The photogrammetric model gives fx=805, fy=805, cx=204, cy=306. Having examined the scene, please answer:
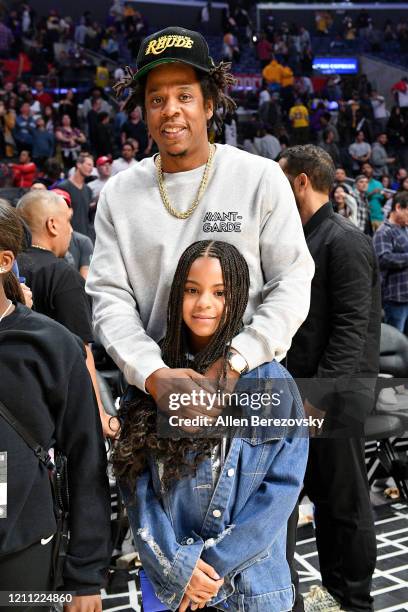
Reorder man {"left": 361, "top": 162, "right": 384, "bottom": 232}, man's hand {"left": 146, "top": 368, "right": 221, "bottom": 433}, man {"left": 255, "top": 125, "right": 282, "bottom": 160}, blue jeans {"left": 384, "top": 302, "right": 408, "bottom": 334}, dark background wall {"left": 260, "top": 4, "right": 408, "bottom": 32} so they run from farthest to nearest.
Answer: dark background wall {"left": 260, "top": 4, "right": 408, "bottom": 32}, man {"left": 255, "top": 125, "right": 282, "bottom": 160}, man {"left": 361, "top": 162, "right": 384, "bottom": 232}, blue jeans {"left": 384, "top": 302, "right": 408, "bottom": 334}, man's hand {"left": 146, "top": 368, "right": 221, "bottom": 433}

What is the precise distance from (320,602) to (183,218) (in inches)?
60.3

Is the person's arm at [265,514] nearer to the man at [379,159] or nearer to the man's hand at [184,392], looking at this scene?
the man's hand at [184,392]

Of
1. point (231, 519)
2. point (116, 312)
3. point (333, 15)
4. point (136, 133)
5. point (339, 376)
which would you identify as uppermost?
point (333, 15)

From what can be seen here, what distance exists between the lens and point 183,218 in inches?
68.0

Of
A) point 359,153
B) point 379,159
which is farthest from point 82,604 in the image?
point 379,159

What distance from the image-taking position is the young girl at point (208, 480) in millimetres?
1619

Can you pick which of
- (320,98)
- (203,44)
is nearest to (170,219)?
(203,44)

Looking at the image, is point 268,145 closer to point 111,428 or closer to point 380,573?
point 380,573

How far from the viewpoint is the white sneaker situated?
2607 millimetres

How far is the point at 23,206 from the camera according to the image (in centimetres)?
315

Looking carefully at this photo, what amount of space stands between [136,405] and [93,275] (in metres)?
0.32

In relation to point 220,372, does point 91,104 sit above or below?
above

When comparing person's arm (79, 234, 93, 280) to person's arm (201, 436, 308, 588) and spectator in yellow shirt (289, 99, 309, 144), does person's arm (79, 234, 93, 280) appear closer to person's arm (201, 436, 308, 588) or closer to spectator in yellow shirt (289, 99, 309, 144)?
person's arm (201, 436, 308, 588)

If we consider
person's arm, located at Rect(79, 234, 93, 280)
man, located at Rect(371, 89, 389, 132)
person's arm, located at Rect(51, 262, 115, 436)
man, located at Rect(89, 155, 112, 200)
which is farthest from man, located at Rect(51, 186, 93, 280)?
man, located at Rect(371, 89, 389, 132)
